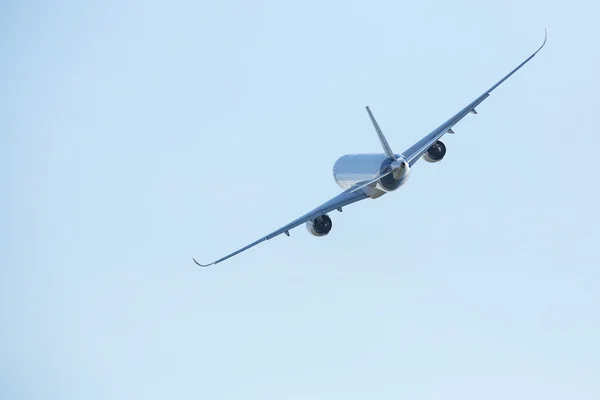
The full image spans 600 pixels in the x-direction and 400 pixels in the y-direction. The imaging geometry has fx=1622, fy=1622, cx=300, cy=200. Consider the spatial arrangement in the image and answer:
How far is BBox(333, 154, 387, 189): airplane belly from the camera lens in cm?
15700

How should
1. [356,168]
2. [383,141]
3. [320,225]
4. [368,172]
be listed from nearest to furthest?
[383,141] → [368,172] → [320,225] → [356,168]

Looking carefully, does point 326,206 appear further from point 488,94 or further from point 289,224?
point 488,94

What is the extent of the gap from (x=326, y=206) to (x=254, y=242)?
8.03 meters

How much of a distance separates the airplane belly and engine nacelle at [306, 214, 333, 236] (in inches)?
207

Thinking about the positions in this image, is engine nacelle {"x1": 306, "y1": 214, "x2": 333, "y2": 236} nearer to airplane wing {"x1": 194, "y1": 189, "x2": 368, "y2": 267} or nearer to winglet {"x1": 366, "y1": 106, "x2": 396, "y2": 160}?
airplane wing {"x1": 194, "y1": 189, "x2": 368, "y2": 267}

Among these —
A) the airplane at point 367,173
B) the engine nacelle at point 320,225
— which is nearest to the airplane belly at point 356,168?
the airplane at point 367,173

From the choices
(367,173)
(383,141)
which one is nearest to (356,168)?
(367,173)

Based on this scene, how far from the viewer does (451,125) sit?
529 ft

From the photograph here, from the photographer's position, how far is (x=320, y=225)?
529 feet

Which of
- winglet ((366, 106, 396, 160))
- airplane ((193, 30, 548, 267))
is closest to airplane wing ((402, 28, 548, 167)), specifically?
airplane ((193, 30, 548, 267))

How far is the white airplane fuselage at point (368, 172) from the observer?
153m

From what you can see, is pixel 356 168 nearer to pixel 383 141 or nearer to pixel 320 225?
pixel 320 225

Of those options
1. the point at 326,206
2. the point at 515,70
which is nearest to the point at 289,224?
the point at 326,206

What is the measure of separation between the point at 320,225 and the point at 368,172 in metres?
7.48
